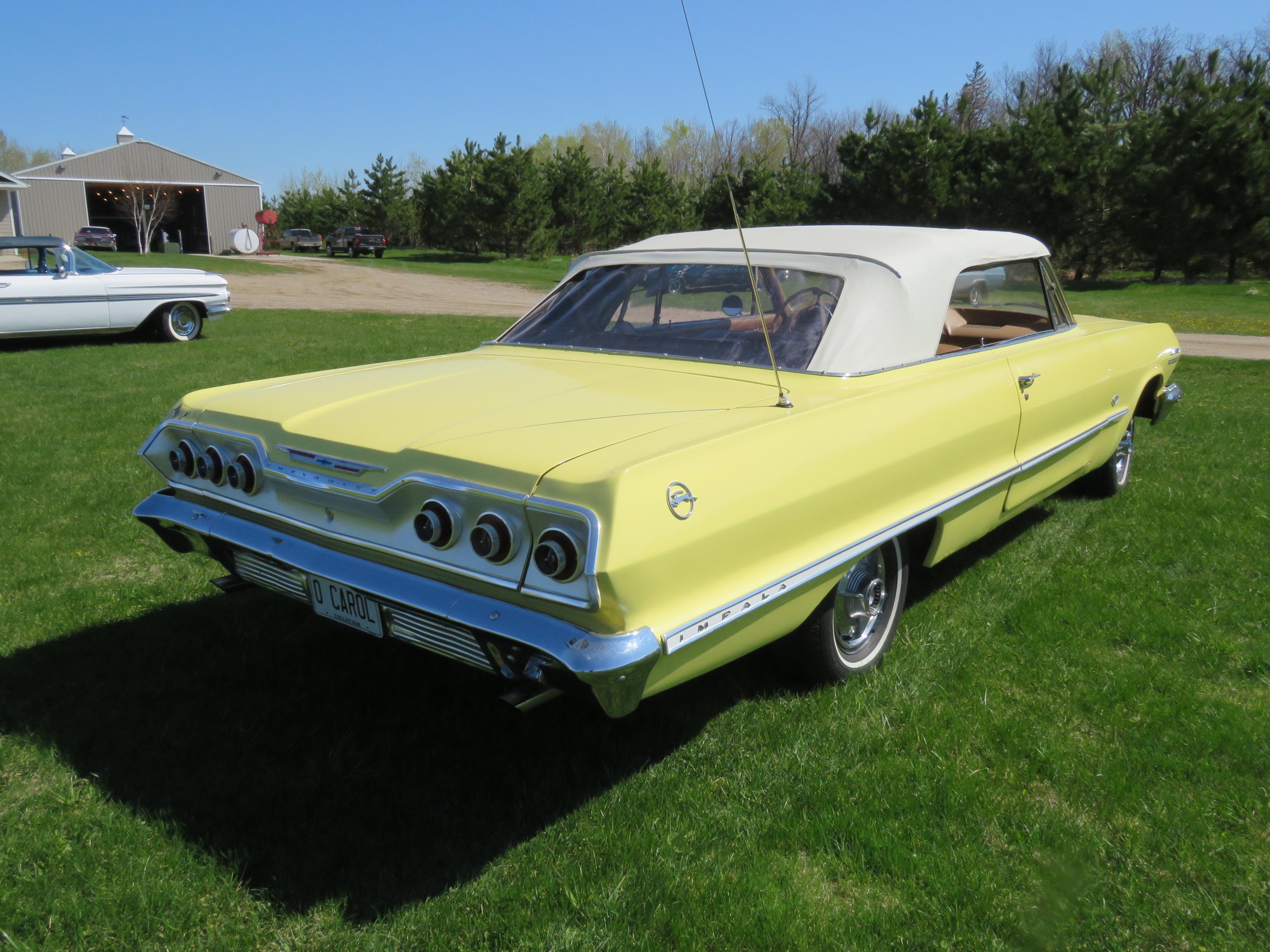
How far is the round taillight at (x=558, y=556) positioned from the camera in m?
2.22

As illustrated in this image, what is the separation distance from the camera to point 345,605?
2.71 metres

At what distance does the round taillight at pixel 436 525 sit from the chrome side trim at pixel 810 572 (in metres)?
0.61

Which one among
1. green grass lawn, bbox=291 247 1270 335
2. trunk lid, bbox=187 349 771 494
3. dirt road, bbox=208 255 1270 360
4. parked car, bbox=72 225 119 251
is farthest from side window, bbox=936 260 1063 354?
parked car, bbox=72 225 119 251

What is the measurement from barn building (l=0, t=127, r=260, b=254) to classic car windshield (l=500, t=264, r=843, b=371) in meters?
48.9

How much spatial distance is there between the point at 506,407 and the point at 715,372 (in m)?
0.78

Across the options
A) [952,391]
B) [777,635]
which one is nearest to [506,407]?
[777,635]

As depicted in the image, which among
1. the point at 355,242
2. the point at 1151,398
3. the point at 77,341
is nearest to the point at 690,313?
the point at 1151,398

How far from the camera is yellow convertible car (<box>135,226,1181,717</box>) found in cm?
228

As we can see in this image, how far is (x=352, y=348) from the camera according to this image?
458 inches

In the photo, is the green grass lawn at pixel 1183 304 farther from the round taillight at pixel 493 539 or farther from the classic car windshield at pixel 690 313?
the round taillight at pixel 493 539

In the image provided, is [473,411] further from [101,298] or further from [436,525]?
[101,298]

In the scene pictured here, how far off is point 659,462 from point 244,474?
56.1 inches

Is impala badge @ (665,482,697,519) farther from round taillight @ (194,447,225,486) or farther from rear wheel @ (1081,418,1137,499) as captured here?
rear wheel @ (1081,418,1137,499)

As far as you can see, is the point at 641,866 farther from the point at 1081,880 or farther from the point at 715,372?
the point at 715,372
